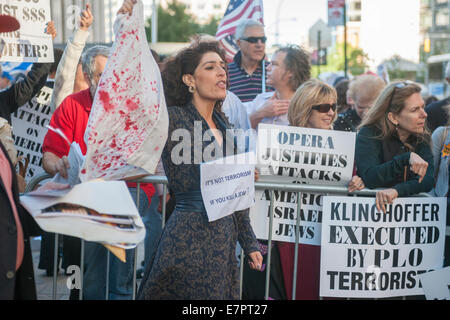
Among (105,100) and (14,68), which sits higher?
(14,68)

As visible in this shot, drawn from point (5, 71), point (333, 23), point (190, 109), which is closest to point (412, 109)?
point (190, 109)

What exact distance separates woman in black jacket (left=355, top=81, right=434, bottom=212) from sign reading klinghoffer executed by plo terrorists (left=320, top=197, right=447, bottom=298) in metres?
0.11

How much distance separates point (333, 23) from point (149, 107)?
12.5 meters

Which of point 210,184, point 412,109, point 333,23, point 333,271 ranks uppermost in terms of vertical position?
point 333,23

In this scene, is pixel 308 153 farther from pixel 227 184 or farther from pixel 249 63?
pixel 249 63

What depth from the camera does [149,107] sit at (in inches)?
A: 129

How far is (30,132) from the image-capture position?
226 inches

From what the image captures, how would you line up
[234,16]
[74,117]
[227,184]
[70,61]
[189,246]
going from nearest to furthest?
1. [189,246]
2. [227,184]
3. [74,117]
4. [70,61]
5. [234,16]

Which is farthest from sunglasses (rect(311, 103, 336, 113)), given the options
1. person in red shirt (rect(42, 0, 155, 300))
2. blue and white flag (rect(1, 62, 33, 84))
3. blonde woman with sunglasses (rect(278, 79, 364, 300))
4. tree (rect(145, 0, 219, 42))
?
tree (rect(145, 0, 219, 42))

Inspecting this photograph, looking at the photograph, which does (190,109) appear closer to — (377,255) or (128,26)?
(128,26)

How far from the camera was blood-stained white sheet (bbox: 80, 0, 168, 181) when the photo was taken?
316cm

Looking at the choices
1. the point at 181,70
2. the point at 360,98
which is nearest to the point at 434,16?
the point at 360,98

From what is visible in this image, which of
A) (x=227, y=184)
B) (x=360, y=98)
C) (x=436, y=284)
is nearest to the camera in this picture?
(x=227, y=184)

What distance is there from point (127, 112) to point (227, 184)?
806 millimetres
